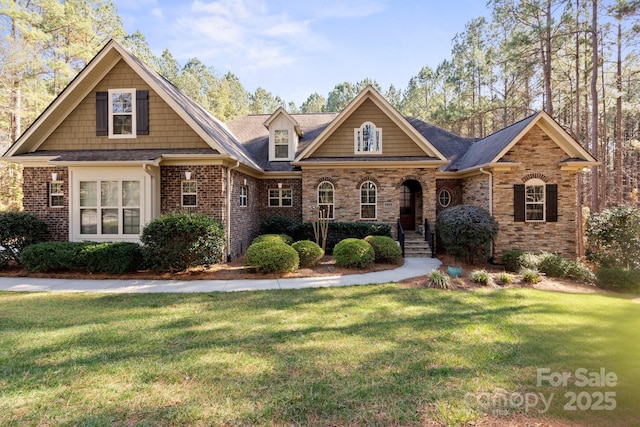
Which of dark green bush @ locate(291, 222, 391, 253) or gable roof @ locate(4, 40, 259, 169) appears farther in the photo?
dark green bush @ locate(291, 222, 391, 253)

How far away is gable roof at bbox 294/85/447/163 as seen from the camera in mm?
13000

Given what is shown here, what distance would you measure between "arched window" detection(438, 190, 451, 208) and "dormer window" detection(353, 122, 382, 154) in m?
3.99

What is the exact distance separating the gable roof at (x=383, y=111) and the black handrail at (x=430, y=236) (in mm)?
2985

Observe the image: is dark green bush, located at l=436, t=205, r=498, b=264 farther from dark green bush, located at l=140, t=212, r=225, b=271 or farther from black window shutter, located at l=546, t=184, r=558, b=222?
dark green bush, located at l=140, t=212, r=225, b=271

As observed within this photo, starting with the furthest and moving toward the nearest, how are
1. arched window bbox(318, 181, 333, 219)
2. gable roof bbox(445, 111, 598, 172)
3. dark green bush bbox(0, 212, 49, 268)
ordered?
arched window bbox(318, 181, 333, 219), gable roof bbox(445, 111, 598, 172), dark green bush bbox(0, 212, 49, 268)

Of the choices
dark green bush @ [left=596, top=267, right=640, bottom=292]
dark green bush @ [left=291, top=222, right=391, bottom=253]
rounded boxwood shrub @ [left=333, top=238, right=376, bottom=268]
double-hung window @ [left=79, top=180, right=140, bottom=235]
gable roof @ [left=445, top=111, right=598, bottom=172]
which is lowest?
dark green bush @ [left=596, top=267, right=640, bottom=292]

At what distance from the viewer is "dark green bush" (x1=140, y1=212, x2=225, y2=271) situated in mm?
8578

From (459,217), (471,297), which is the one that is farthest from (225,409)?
(459,217)

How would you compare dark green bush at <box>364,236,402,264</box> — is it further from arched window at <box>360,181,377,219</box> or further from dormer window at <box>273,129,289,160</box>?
dormer window at <box>273,129,289,160</box>

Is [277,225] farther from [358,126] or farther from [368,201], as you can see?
[358,126]

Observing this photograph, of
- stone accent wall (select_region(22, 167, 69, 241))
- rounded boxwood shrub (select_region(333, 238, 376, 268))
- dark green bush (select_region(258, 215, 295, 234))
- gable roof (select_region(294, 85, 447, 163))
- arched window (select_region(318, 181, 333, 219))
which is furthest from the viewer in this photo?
arched window (select_region(318, 181, 333, 219))

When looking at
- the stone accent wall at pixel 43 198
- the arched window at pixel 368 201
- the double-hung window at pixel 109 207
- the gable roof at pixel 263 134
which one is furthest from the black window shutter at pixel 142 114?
the arched window at pixel 368 201

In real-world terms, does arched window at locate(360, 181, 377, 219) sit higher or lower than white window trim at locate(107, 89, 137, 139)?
lower

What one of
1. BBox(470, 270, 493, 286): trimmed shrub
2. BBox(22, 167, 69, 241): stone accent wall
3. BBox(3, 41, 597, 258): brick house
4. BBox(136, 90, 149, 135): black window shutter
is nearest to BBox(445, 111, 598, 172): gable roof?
BBox(3, 41, 597, 258): brick house
